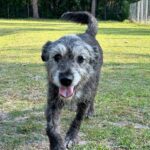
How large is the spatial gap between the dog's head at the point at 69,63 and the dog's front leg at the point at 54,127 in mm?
320

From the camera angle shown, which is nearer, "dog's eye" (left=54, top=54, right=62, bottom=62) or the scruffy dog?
the scruffy dog

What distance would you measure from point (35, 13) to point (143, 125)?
52.3 meters

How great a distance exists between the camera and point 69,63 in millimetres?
5254

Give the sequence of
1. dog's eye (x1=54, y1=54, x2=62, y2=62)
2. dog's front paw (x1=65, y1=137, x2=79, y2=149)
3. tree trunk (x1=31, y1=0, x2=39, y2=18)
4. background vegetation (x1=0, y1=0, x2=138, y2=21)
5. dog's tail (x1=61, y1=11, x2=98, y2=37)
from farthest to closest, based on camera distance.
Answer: background vegetation (x1=0, y1=0, x2=138, y2=21) → tree trunk (x1=31, y1=0, x2=39, y2=18) → dog's tail (x1=61, y1=11, x2=98, y2=37) → dog's front paw (x1=65, y1=137, x2=79, y2=149) → dog's eye (x1=54, y1=54, x2=62, y2=62)

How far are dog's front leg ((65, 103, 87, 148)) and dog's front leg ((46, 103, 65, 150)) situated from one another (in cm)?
29

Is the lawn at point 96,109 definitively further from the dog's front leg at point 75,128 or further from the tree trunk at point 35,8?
the tree trunk at point 35,8

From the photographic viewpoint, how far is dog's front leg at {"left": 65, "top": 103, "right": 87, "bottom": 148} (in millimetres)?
5766

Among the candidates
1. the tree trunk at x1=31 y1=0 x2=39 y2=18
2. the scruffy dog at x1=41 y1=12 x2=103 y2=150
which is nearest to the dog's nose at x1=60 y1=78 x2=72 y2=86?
the scruffy dog at x1=41 y1=12 x2=103 y2=150

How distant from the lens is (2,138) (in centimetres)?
599

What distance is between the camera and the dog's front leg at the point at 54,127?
213 inches

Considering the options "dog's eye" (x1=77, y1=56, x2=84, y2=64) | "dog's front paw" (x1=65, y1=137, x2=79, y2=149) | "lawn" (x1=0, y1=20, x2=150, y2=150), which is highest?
"dog's eye" (x1=77, y1=56, x2=84, y2=64)

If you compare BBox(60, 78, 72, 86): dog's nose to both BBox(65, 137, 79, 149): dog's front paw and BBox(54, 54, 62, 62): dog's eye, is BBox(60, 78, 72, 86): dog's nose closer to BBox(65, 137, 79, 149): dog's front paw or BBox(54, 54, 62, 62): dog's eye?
BBox(54, 54, 62, 62): dog's eye

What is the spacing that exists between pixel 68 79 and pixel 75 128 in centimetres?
108

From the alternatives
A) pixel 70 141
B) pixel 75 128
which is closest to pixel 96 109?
pixel 75 128
